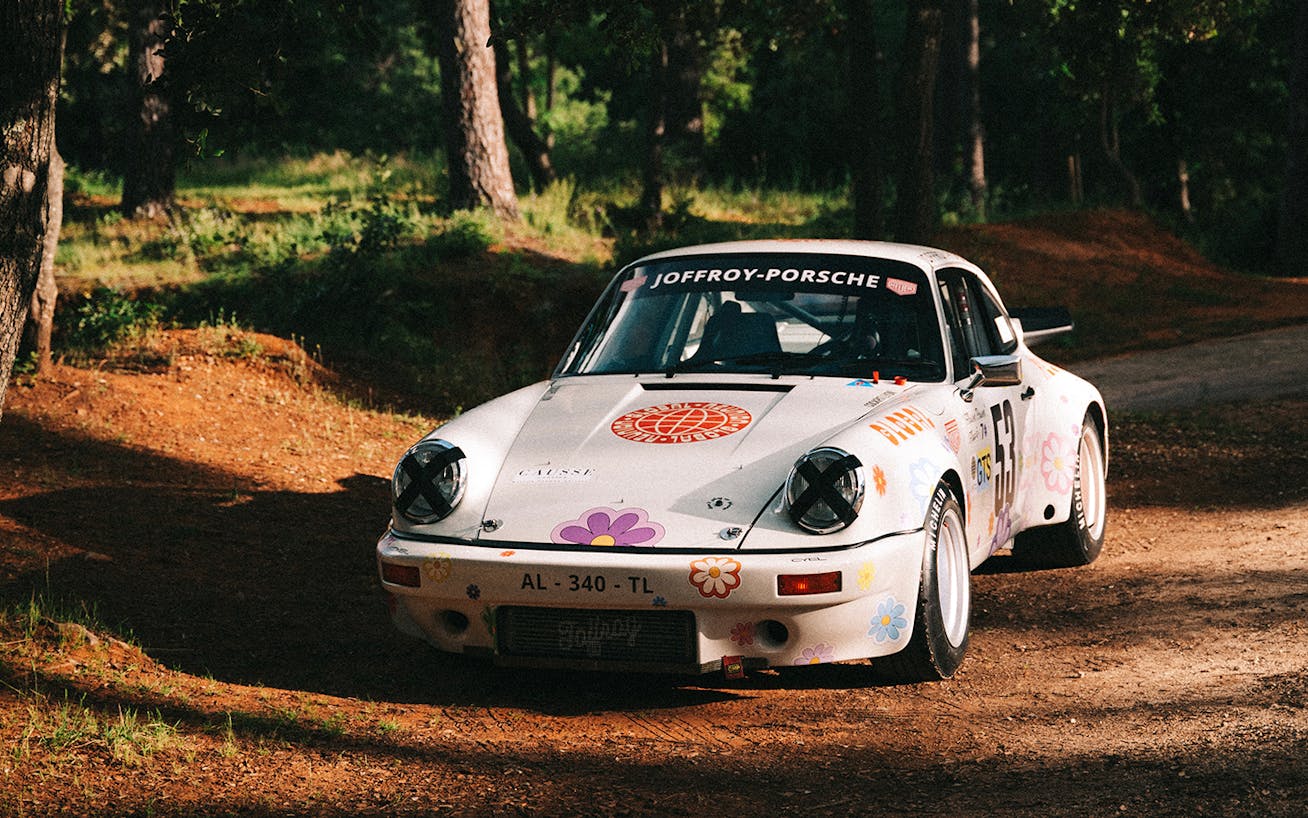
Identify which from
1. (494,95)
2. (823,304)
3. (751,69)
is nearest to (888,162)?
(751,69)

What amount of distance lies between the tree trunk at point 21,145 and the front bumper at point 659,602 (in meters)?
2.00

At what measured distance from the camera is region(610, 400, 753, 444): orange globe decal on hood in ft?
18.0

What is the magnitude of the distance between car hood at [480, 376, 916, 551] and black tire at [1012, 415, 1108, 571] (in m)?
1.85

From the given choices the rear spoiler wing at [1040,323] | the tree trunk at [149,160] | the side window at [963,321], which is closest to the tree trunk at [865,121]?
the tree trunk at [149,160]

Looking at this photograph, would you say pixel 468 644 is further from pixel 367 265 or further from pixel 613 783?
pixel 367 265

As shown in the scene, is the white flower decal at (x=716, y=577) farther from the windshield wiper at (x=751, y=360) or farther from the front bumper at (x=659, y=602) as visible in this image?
the windshield wiper at (x=751, y=360)

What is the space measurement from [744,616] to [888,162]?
114 ft

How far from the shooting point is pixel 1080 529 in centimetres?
740

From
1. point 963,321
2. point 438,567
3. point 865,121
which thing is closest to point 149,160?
point 865,121

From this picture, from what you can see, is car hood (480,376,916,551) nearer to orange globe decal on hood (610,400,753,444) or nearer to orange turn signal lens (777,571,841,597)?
orange globe decal on hood (610,400,753,444)

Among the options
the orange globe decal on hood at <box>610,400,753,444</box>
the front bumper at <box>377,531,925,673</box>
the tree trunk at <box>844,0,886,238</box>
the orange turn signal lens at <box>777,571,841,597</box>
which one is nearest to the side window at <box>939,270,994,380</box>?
the orange globe decal on hood at <box>610,400,753,444</box>

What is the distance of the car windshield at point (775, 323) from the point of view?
20.4 ft

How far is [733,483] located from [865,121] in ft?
47.7

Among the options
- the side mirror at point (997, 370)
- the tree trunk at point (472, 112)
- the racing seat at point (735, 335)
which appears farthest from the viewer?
the tree trunk at point (472, 112)
